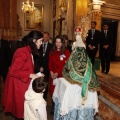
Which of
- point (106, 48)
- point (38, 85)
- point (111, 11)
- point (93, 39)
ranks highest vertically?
point (111, 11)

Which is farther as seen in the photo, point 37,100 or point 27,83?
point 27,83

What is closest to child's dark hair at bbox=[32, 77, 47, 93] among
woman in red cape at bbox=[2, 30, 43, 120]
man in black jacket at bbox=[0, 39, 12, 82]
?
woman in red cape at bbox=[2, 30, 43, 120]

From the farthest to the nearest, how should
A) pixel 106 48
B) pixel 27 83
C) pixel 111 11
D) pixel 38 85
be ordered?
pixel 111 11
pixel 106 48
pixel 27 83
pixel 38 85

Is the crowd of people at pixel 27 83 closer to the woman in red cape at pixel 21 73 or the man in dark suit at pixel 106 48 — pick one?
the woman in red cape at pixel 21 73

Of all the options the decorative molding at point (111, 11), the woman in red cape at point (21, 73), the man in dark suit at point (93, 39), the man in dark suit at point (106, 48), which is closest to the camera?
the woman in red cape at point (21, 73)

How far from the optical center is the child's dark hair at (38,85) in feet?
7.41

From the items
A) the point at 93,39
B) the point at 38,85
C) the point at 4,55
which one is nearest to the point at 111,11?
the point at 93,39

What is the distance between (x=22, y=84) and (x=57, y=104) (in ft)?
2.55

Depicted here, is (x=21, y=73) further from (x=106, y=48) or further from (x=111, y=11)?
(x=111, y=11)

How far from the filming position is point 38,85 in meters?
2.27

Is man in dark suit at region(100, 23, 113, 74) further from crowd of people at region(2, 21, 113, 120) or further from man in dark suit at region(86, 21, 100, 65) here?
crowd of people at region(2, 21, 113, 120)

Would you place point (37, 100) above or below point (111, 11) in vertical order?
below

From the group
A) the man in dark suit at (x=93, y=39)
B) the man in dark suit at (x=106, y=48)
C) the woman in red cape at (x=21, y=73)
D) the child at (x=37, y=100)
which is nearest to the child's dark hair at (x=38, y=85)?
the child at (x=37, y=100)

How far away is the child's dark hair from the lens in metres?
2.26
